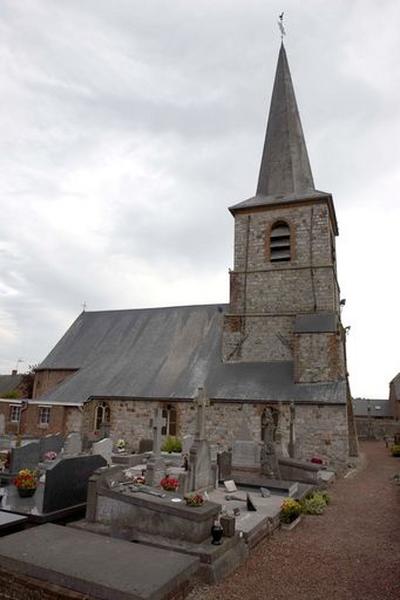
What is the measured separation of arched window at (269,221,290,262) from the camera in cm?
2069

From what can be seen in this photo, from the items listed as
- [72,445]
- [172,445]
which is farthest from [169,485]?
[172,445]

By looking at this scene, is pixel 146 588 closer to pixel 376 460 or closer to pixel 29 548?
pixel 29 548

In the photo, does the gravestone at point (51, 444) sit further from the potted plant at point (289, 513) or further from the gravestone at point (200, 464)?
the potted plant at point (289, 513)

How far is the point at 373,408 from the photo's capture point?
45.8 m

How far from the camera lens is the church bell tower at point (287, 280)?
17.9 m

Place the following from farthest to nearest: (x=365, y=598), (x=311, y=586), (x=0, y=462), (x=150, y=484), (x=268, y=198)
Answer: (x=268, y=198) → (x=0, y=462) → (x=150, y=484) → (x=311, y=586) → (x=365, y=598)

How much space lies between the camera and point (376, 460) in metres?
20.2

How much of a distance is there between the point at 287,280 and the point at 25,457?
532 inches

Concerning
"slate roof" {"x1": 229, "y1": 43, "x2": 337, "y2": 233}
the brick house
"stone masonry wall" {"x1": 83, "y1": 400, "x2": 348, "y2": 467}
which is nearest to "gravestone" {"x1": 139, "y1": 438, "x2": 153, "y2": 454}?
"stone masonry wall" {"x1": 83, "y1": 400, "x2": 348, "y2": 467}

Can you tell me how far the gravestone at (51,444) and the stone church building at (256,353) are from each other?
4.01 m

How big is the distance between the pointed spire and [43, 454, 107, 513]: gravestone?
56.0ft

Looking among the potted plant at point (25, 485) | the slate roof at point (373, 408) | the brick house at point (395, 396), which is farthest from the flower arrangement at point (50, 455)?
the slate roof at point (373, 408)

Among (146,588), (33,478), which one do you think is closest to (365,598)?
(146,588)

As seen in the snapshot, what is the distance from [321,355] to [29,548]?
14175 millimetres
